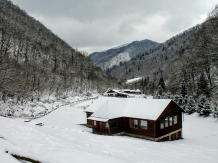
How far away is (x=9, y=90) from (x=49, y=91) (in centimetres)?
2699

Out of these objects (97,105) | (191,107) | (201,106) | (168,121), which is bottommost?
(168,121)

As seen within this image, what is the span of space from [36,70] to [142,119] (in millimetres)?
48999

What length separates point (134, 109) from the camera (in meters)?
24.0

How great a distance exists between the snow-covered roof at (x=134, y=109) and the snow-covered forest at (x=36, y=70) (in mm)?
19138

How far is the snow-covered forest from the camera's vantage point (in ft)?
115

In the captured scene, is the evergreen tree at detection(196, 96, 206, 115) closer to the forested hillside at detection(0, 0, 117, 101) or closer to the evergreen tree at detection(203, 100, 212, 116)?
the evergreen tree at detection(203, 100, 212, 116)

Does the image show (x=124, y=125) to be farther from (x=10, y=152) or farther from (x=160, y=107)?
(x=10, y=152)

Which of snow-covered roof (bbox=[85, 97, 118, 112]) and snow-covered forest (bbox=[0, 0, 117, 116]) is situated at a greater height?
snow-covered forest (bbox=[0, 0, 117, 116])

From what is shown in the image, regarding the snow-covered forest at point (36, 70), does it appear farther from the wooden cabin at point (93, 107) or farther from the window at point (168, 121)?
the window at point (168, 121)

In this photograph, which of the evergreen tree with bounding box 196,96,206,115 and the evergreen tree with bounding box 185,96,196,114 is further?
the evergreen tree with bounding box 185,96,196,114

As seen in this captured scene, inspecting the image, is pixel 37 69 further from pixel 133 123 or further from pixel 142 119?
pixel 142 119

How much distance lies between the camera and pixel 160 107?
22.7 metres

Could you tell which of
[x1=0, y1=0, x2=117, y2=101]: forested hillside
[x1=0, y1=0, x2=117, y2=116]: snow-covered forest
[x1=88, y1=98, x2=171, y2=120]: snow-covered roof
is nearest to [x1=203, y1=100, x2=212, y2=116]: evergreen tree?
[x1=88, y1=98, x2=171, y2=120]: snow-covered roof

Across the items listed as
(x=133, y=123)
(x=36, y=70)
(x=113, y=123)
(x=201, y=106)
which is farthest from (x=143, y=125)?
(x=36, y=70)
